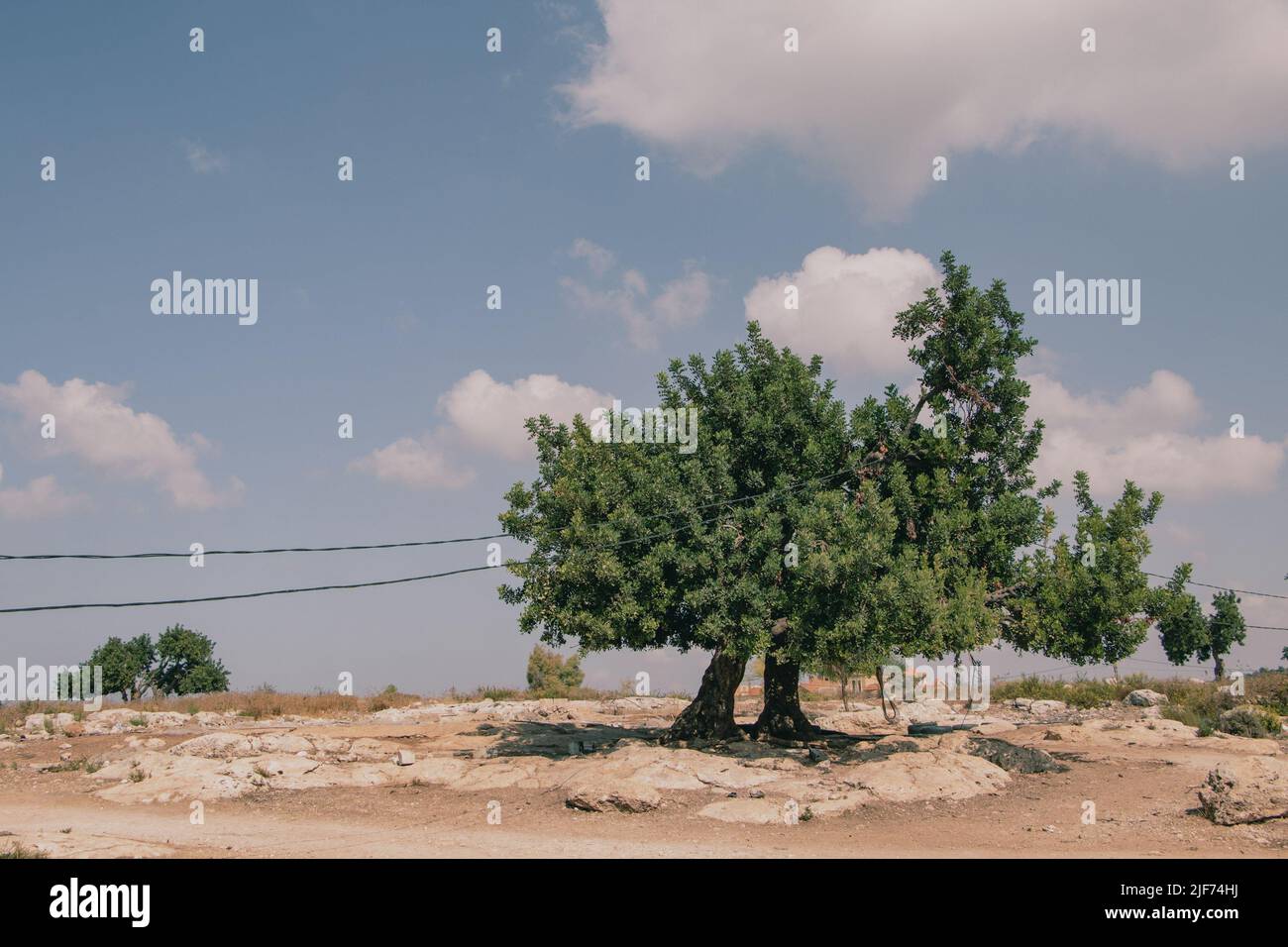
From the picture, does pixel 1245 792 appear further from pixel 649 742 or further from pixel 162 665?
pixel 162 665

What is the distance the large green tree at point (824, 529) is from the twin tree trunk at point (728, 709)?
2.9 inches

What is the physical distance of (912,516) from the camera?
2811cm

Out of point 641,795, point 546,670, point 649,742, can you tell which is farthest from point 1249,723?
point 546,670

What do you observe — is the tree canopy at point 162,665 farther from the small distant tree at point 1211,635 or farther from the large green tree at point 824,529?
the small distant tree at point 1211,635

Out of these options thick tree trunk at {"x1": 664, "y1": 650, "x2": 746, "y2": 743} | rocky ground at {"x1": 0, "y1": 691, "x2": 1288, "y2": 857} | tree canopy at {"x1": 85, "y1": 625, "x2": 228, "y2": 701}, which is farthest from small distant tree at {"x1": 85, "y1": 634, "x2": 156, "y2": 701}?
thick tree trunk at {"x1": 664, "y1": 650, "x2": 746, "y2": 743}

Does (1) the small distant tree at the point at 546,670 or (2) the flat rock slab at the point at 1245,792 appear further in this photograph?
(1) the small distant tree at the point at 546,670

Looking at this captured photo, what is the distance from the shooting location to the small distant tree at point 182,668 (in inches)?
2911

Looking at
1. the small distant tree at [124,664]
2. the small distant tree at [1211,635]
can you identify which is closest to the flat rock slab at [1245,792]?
the small distant tree at [1211,635]

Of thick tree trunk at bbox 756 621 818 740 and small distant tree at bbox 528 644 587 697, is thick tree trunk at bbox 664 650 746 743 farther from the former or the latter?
small distant tree at bbox 528 644 587 697

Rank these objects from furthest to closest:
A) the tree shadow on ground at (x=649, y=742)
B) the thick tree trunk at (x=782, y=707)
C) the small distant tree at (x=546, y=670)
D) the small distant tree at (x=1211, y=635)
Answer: the small distant tree at (x=546, y=670) → the small distant tree at (x=1211, y=635) → the thick tree trunk at (x=782, y=707) → the tree shadow on ground at (x=649, y=742)

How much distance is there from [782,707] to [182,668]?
2402 inches
